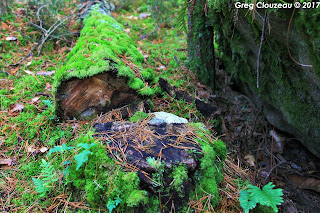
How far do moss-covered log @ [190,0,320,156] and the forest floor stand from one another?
1.34 feet

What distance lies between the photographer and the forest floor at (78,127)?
2.42m

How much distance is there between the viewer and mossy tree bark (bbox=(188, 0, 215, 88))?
376cm

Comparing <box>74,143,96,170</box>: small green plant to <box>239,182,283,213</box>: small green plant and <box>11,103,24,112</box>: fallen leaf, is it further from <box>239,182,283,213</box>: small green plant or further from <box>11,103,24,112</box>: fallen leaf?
<box>11,103,24,112</box>: fallen leaf

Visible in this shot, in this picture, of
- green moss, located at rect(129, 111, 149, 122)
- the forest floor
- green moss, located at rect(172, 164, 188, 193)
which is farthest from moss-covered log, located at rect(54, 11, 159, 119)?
green moss, located at rect(172, 164, 188, 193)

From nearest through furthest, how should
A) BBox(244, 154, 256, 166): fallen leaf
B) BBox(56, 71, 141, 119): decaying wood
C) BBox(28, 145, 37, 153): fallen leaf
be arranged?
BBox(28, 145, 37, 153): fallen leaf → BBox(56, 71, 141, 119): decaying wood → BBox(244, 154, 256, 166): fallen leaf

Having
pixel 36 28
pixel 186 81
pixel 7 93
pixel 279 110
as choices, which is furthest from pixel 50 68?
pixel 279 110

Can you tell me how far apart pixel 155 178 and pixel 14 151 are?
2.05 metres

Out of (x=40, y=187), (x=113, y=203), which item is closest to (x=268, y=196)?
(x=113, y=203)

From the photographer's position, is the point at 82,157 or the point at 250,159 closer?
the point at 82,157

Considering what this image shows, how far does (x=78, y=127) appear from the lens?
293 centimetres

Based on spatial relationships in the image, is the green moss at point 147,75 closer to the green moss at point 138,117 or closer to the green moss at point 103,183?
the green moss at point 138,117

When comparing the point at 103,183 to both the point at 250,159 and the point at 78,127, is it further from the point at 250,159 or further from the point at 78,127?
the point at 250,159

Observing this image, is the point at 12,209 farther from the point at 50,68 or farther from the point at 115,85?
the point at 50,68

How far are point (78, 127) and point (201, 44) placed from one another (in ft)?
8.25
